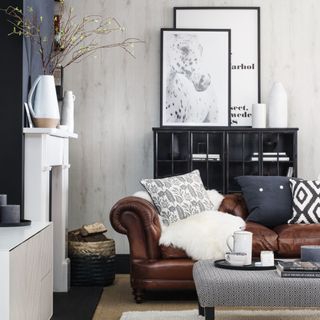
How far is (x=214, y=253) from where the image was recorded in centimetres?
513

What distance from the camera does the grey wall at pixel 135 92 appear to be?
6.90 metres

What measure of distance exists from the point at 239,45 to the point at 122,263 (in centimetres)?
228

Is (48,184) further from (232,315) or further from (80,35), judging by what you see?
(80,35)

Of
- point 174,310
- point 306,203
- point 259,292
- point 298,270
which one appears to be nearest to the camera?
point 259,292

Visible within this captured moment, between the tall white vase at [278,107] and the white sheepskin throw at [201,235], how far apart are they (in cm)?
157

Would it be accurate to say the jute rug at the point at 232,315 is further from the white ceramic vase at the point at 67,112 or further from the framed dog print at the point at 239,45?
the framed dog print at the point at 239,45

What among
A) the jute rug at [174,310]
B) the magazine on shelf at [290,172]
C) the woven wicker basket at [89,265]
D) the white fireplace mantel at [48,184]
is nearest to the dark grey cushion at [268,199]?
the magazine on shelf at [290,172]

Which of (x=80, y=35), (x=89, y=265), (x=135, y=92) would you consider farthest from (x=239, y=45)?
(x=89, y=265)

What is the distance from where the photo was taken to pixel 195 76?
6.84 meters

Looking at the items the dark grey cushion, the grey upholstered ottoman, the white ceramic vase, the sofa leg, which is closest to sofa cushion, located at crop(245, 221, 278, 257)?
the dark grey cushion

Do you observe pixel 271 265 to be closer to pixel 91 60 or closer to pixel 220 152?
pixel 220 152

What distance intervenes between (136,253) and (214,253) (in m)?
0.56

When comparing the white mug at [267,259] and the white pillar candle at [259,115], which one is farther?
the white pillar candle at [259,115]

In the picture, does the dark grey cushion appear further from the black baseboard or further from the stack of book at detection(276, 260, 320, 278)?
the stack of book at detection(276, 260, 320, 278)
